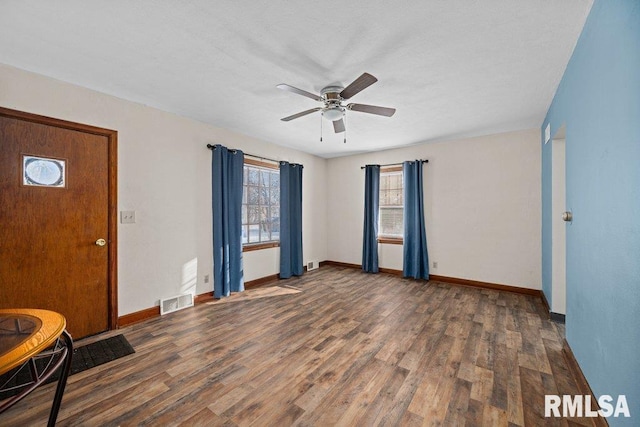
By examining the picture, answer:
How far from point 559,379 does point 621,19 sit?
7.55 ft

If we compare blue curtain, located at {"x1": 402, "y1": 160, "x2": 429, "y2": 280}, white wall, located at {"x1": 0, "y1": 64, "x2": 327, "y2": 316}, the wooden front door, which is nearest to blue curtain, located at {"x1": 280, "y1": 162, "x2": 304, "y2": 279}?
white wall, located at {"x1": 0, "y1": 64, "x2": 327, "y2": 316}

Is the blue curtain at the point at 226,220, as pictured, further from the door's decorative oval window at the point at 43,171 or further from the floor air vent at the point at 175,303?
the door's decorative oval window at the point at 43,171

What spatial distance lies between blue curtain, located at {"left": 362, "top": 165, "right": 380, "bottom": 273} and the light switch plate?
12.8 feet

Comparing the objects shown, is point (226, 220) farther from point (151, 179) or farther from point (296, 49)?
point (296, 49)

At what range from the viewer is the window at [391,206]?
5211 mm

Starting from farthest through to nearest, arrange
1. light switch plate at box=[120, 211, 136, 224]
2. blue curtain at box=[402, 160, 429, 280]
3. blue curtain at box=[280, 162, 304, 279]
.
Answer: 1. blue curtain at box=[280, 162, 304, 279]
2. blue curtain at box=[402, 160, 429, 280]
3. light switch plate at box=[120, 211, 136, 224]

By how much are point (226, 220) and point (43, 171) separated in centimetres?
192

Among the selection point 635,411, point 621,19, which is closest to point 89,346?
point 635,411

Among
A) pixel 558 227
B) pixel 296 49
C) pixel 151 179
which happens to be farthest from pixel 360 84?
pixel 558 227

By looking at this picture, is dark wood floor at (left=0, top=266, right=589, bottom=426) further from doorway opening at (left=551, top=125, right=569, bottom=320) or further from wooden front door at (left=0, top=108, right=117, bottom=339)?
wooden front door at (left=0, top=108, right=117, bottom=339)

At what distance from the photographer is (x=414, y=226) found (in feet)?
15.7

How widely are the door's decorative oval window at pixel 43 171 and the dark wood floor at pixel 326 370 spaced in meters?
1.61

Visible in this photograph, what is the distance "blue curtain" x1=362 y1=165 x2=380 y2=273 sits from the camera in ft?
17.3

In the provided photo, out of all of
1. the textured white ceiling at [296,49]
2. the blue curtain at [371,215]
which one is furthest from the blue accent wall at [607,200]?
the blue curtain at [371,215]
